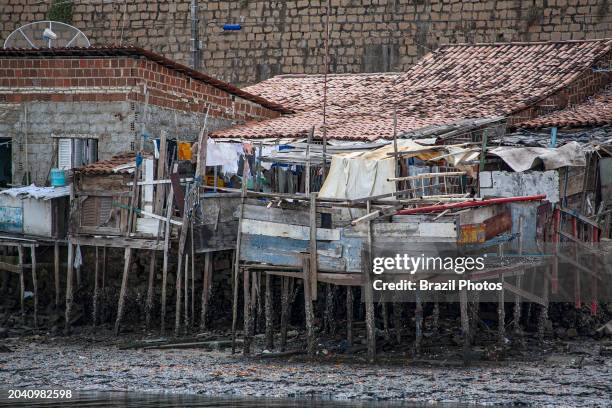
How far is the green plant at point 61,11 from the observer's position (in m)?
35.3

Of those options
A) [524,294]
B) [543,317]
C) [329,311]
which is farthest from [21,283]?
[543,317]

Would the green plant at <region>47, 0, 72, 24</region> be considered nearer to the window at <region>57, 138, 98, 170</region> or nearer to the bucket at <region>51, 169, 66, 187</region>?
the window at <region>57, 138, 98, 170</region>

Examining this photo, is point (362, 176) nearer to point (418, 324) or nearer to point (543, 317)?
point (418, 324)

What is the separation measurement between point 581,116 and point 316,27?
10533mm

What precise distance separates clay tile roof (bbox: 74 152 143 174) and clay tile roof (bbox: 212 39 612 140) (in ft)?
9.41

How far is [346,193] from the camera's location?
19.5 metres

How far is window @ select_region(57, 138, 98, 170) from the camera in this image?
2256cm

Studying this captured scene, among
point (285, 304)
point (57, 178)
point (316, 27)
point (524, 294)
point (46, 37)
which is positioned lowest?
point (285, 304)

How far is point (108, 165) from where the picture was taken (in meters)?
21.0

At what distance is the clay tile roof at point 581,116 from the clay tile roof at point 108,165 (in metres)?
7.04

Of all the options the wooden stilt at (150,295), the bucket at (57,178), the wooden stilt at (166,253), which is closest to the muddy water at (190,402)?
the wooden stilt at (166,253)

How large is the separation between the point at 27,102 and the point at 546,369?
33.6ft

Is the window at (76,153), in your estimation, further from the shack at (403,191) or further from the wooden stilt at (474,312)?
the wooden stilt at (474,312)

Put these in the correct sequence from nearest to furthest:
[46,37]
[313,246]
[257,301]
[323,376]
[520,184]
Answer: [323,376] < [313,246] < [520,184] < [257,301] < [46,37]
